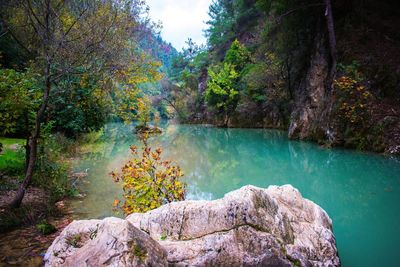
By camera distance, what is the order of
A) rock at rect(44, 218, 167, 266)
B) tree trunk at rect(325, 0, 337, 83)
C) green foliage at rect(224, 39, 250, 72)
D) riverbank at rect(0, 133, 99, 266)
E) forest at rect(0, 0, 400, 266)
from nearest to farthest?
1. rock at rect(44, 218, 167, 266)
2. riverbank at rect(0, 133, 99, 266)
3. forest at rect(0, 0, 400, 266)
4. tree trunk at rect(325, 0, 337, 83)
5. green foliage at rect(224, 39, 250, 72)

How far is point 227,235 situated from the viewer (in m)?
2.91

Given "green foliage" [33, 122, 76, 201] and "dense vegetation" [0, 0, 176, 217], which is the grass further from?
"green foliage" [33, 122, 76, 201]

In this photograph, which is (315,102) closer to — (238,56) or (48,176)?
(48,176)

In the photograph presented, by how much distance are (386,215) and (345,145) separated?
25.2ft

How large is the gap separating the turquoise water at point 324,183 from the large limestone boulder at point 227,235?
3.40 ft

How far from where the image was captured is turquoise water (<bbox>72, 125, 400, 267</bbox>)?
14.4 ft

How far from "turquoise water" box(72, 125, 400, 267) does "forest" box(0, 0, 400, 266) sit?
1.7 inches

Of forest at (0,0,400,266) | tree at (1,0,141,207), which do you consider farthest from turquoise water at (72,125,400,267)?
tree at (1,0,141,207)

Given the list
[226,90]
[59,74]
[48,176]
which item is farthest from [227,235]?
[226,90]

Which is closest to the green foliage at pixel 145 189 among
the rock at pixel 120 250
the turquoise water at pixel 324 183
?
the turquoise water at pixel 324 183

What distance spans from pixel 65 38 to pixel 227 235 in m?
5.74

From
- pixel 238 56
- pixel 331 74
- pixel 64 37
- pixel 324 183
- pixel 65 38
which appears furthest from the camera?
pixel 238 56

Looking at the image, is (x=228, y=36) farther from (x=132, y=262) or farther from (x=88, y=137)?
(x=132, y=262)

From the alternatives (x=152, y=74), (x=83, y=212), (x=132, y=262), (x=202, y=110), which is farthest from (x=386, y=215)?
(x=202, y=110)
